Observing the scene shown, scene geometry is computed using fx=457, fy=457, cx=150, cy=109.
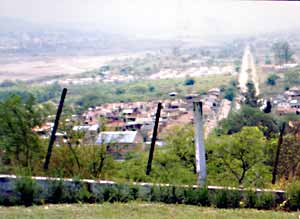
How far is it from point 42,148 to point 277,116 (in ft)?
13.8

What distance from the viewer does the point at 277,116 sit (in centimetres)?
771

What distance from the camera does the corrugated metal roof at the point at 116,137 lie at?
5.21 meters

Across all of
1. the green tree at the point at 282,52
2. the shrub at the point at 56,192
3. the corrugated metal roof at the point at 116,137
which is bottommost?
the shrub at the point at 56,192

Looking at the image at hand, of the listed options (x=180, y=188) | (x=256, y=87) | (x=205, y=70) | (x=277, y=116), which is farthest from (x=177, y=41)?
(x=180, y=188)

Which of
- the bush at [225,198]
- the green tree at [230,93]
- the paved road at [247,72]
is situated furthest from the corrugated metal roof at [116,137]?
the paved road at [247,72]

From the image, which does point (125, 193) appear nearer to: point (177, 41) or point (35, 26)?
point (35, 26)

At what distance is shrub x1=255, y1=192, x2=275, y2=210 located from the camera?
12.1ft

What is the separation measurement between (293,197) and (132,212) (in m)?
1.32

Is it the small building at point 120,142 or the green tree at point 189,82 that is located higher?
the green tree at point 189,82

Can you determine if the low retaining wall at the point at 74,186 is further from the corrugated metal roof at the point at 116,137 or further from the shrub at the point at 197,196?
the corrugated metal roof at the point at 116,137

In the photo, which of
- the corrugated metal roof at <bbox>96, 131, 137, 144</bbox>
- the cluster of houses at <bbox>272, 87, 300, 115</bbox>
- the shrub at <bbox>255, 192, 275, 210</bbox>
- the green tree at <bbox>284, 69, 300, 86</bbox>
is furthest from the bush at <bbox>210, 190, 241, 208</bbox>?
the green tree at <bbox>284, 69, 300, 86</bbox>

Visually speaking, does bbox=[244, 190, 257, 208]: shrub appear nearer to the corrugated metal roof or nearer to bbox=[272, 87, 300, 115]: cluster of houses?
the corrugated metal roof

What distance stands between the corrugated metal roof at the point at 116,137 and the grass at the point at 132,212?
169 cm

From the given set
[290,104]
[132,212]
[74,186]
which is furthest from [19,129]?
A: [290,104]
